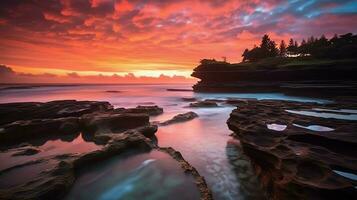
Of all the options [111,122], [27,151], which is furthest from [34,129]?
[111,122]

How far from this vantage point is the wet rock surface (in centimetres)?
384

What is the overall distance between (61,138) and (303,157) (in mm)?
10425

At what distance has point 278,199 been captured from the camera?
4.38 m

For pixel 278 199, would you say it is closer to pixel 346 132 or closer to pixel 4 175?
pixel 346 132

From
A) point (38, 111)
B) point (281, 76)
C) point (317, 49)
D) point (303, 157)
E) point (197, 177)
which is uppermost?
point (317, 49)

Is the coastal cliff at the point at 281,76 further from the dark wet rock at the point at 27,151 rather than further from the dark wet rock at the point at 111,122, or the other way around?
the dark wet rock at the point at 27,151

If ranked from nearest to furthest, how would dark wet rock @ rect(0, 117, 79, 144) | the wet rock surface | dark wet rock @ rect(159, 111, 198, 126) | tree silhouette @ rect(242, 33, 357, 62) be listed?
the wet rock surface → dark wet rock @ rect(0, 117, 79, 144) → dark wet rock @ rect(159, 111, 198, 126) → tree silhouette @ rect(242, 33, 357, 62)

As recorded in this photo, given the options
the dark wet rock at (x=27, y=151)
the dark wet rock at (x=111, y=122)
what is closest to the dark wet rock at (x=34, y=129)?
the dark wet rock at (x=111, y=122)

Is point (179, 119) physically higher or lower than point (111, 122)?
lower

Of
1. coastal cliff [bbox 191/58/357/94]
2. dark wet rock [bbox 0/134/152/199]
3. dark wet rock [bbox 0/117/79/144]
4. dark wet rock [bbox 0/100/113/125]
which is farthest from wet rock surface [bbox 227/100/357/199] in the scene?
coastal cliff [bbox 191/58/357/94]

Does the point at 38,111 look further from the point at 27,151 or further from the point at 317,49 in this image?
the point at 317,49

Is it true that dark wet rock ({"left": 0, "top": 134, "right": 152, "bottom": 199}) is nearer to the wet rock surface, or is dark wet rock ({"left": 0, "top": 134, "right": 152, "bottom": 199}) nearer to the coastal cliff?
the wet rock surface

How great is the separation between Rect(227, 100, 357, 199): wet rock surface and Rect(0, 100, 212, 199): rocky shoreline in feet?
5.40

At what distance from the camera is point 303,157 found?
466cm
